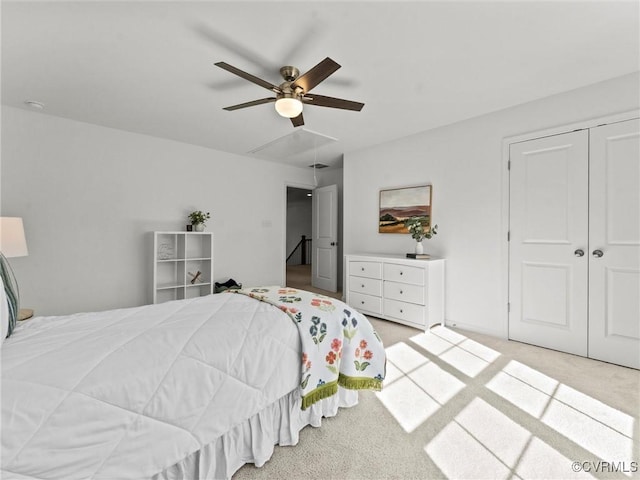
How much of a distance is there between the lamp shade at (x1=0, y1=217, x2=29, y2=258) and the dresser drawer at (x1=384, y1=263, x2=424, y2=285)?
3.52 metres

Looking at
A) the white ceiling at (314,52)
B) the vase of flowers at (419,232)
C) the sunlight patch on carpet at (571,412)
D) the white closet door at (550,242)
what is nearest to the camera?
the sunlight patch on carpet at (571,412)

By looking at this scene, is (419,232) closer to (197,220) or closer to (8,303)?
(197,220)

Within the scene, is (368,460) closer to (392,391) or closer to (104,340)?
(392,391)

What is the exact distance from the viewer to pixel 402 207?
4055 millimetres

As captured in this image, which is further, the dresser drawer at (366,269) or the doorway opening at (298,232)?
the doorway opening at (298,232)

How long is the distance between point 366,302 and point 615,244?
2523mm

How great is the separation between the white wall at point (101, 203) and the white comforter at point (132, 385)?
247 cm

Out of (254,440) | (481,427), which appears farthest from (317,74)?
(481,427)

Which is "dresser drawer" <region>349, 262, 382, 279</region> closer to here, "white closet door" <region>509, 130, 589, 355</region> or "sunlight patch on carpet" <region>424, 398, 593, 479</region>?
"white closet door" <region>509, 130, 589, 355</region>

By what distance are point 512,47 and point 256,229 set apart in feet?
13.4

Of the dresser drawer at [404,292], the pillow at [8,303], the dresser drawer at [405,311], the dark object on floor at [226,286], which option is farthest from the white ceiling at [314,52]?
the dark object on floor at [226,286]

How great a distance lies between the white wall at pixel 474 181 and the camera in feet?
9.09

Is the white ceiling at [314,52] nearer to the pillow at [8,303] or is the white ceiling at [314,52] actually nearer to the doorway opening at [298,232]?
the pillow at [8,303]

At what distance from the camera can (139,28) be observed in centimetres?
189
